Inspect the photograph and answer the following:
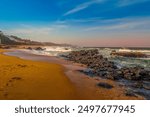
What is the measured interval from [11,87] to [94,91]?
345 cm

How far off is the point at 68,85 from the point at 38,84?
1.34m

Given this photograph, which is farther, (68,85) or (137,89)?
(137,89)

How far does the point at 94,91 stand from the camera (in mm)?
9125

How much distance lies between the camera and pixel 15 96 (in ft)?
24.8

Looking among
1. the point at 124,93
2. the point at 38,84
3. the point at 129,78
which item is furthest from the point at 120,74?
the point at 38,84

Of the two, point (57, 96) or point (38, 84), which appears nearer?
point (57, 96)

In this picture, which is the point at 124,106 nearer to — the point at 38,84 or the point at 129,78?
the point at 38,84

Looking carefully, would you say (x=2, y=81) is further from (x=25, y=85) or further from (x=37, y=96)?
(x=37, y=96)

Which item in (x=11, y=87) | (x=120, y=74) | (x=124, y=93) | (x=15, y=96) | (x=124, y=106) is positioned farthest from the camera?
(x=120, y=74)

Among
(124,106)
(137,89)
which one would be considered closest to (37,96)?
(124,106)

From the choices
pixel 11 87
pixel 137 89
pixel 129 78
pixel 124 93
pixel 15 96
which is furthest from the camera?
pixel 129 78

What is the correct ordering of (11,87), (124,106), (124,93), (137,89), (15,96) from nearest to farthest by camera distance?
(124,106), (15,96), (11,87), (124,93), (137,89)

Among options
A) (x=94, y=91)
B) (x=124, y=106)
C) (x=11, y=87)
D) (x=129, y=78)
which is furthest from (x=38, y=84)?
(x=129, y=78)

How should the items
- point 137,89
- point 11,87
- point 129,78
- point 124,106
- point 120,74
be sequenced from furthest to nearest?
point 120,74
point 129,78
point 137,89
point 11,87
point 124,106
